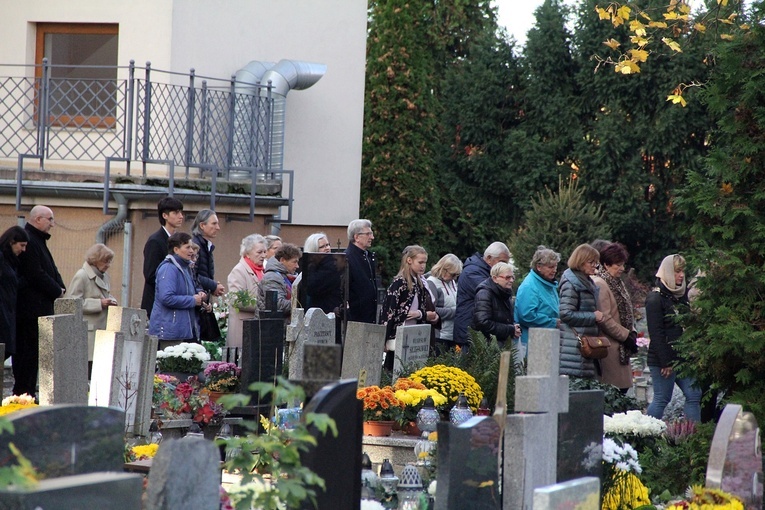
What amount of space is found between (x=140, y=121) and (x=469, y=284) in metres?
5.50

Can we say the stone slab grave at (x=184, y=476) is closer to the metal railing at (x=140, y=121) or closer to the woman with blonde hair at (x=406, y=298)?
the woman with blonde hair at (x=406, y=298)

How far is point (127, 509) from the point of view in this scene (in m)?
3.55

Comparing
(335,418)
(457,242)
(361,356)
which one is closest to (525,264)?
(457,242)

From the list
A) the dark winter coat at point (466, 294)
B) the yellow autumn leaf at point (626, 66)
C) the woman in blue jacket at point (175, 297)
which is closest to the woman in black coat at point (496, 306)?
the dark winter coat at point (466, 294)

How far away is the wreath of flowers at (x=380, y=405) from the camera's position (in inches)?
310

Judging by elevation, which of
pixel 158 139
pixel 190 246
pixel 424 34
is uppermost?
pixel 424 34

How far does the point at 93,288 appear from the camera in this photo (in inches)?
373

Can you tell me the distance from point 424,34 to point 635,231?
754cm

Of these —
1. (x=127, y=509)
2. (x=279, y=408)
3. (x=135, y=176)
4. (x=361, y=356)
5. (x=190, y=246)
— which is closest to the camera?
(x=127, y=509)

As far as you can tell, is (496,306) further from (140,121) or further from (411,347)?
(140,121)

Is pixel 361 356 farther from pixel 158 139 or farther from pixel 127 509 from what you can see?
pixel 158 139

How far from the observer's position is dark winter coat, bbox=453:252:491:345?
1077cm

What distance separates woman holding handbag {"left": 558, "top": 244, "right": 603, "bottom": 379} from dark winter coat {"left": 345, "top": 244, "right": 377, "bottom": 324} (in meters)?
1.70

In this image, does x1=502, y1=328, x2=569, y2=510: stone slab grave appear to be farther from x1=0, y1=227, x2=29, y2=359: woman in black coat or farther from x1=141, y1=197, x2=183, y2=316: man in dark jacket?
x1=141, y1=197, x2=183, y2=316: man in dark jacket
